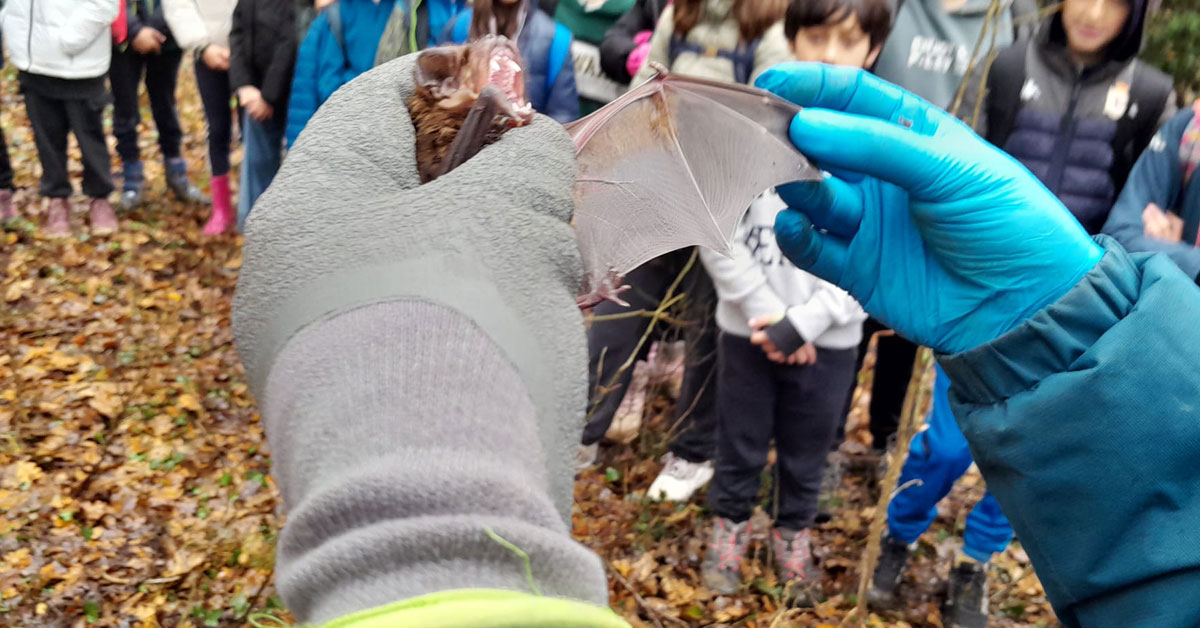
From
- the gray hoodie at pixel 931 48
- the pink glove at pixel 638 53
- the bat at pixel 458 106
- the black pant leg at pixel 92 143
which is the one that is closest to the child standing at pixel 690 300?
the pink glove at pixel 638 53

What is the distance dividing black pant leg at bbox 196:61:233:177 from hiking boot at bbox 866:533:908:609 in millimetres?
5032

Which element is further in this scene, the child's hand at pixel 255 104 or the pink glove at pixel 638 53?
the child's hand at pixel 255 104

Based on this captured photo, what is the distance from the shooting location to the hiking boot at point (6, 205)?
5839 millimetres

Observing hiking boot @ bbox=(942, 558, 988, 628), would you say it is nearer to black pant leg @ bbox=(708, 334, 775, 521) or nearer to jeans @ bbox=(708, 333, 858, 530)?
jeans @ bbox=(708, 333, 858, 530)

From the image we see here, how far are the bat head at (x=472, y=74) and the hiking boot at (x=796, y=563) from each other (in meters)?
2.59

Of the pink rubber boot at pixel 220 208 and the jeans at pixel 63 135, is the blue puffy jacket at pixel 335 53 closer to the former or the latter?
the pink rubber boot at pixel 220 208

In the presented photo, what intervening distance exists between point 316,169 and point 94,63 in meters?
5.31

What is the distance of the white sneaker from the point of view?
4168 mm

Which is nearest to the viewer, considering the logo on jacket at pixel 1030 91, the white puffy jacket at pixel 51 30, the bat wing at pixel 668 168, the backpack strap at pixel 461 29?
the bat wing at pixel 668 168

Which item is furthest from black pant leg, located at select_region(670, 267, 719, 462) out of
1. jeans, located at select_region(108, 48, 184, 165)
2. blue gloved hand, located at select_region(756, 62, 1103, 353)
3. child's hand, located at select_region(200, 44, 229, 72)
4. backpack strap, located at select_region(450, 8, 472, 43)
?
jeans, located at select_region(108, 48, 184, 165)

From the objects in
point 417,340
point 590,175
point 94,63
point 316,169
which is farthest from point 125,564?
point 94,63

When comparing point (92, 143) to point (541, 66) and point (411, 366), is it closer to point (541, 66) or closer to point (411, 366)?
point (541, 66)

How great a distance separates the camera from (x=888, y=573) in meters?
3.77

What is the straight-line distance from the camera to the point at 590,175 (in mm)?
2234
